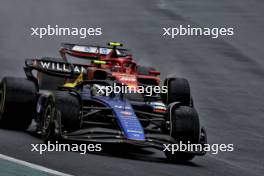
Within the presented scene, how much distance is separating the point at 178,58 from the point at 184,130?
37.4 feet

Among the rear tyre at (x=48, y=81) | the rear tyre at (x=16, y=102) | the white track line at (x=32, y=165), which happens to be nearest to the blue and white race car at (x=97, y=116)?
the rear tyre at (x=16, y=102)

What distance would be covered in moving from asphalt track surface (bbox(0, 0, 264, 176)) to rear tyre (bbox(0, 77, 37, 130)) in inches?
11.4

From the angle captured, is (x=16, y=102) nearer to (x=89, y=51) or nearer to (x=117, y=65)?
(x=117, y=65)

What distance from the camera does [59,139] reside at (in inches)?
490

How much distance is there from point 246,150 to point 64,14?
623 inches

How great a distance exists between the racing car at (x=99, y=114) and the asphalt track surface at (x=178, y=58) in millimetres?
315

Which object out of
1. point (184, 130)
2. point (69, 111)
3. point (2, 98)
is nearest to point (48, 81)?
point (2, 98)

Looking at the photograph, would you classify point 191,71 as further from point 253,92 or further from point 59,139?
point 59,139

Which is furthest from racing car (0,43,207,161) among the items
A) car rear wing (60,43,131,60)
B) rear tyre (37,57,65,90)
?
car rear wing (60,43,131,60)

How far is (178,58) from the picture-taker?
79.3 ft

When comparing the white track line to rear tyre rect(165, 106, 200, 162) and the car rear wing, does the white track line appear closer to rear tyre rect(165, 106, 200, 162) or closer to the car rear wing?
rear tyre rect(165, 106, 200, 162)

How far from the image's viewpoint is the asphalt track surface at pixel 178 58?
12.1 metres

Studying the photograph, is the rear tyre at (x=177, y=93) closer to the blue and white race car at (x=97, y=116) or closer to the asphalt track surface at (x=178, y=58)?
the blue and white race car at (x=97, y=116)

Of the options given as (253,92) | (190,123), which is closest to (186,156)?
(190,123)
